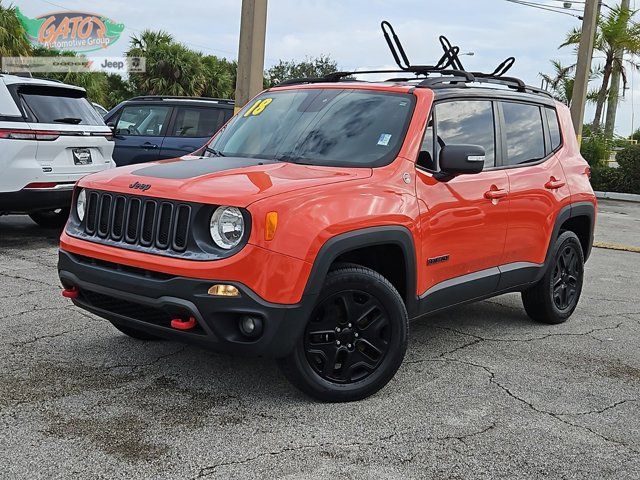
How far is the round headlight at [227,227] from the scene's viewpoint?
3.76 meters

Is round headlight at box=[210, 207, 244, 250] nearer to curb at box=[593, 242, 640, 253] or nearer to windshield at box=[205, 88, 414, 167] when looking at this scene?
windshield at box=[205, 88, 414, 167]

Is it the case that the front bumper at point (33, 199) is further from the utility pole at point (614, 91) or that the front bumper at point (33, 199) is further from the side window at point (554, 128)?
the utility pole at point (614, 91)

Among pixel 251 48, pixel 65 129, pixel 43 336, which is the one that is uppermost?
pixel 251 48

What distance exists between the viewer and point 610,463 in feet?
11.7

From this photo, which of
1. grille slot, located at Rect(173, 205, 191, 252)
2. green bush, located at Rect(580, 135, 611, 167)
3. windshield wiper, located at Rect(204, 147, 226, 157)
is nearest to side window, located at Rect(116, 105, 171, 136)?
windshield wiper, located at Rect(204, 147, 226, 157)

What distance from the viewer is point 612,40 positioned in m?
24.8

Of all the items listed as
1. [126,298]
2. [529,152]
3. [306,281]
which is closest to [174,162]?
[126,298]

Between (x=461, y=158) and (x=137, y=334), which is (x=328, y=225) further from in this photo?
(x=137, y=334)

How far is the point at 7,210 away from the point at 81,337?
11.5 feet

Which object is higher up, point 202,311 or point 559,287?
point 202,311

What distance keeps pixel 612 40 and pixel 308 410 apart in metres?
23.9

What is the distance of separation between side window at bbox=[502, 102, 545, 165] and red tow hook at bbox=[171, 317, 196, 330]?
8.71ft

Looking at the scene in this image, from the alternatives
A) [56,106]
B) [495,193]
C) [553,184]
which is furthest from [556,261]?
[56,106]

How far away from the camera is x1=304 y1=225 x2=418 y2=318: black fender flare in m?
3.83
